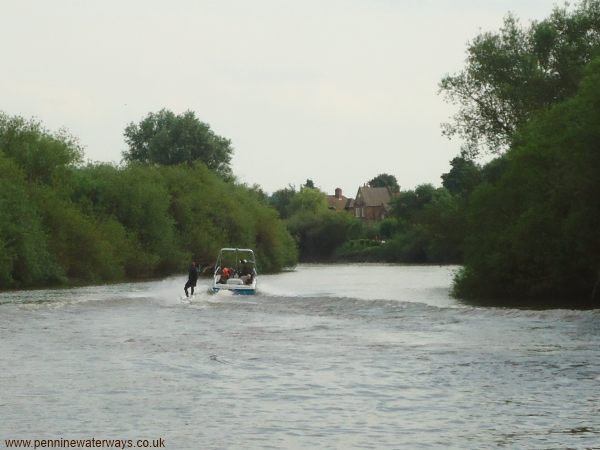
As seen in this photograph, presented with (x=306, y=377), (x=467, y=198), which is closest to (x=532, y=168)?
(x=467, y=198)

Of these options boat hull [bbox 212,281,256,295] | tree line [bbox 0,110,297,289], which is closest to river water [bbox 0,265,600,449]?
boat hull [bbox 212,281,256,295]

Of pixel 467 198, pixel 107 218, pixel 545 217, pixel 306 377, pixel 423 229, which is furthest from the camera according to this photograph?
pixel 423 229

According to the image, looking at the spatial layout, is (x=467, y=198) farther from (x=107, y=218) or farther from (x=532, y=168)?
(x=107, y=218)

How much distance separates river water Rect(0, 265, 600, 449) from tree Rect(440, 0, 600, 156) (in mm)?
23959

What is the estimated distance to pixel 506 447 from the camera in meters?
17.2

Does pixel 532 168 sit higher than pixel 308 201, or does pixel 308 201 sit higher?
pixel 308 201

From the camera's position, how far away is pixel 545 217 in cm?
4806

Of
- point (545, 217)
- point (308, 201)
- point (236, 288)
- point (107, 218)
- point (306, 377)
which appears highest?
point (308, 201)

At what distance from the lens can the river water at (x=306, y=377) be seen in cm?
1859

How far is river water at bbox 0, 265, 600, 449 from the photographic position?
18.6 m

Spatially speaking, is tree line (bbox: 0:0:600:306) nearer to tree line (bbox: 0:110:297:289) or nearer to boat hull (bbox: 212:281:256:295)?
tree line (bbox: 0:110:297:289)

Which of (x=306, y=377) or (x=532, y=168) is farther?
(x=532, y=168)

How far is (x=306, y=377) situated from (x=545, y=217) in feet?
83.4

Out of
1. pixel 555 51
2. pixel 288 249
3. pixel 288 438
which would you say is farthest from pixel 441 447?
pixel 288 249
